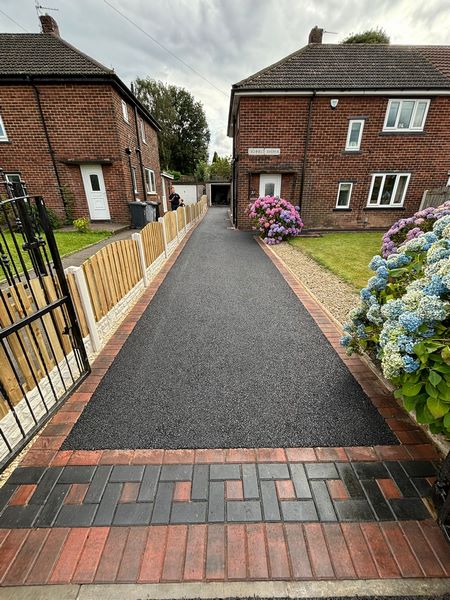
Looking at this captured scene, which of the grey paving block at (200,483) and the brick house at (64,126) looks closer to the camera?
the grey paving block at (200,483)

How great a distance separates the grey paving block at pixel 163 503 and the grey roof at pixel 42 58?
528 inches

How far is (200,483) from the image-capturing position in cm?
181

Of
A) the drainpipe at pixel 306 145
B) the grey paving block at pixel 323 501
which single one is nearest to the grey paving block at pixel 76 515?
the grey paving block at pixel 323 501

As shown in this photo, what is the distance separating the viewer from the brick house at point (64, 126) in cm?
1012

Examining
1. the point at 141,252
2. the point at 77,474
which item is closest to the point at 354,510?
the point at 77,474

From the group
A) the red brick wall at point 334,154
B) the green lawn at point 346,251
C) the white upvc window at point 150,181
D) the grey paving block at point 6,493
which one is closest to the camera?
the grey paving block at point 6,493

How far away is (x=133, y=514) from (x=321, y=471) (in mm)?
1305

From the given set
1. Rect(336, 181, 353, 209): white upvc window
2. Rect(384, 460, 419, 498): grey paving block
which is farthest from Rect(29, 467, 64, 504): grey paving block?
Rect(336, 181, 353, 209): white upvc window

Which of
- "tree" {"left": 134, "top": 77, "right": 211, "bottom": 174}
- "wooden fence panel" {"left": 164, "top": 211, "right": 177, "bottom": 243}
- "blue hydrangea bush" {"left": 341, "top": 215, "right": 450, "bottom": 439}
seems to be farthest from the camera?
"tree" {"left": 134, "top": 77, "right": 211, "bottom": 174}

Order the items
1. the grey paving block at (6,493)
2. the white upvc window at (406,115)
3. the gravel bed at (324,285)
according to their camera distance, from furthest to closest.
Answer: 1. the white upvc window at (406,115)
2. the gravel bed at (324,285)
3. the grey paving block at (6,493)

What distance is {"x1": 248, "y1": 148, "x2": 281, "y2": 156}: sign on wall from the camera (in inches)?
424

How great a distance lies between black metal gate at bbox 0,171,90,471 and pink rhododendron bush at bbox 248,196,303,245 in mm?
7613

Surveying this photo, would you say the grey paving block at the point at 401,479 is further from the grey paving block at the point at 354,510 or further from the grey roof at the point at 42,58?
the grey roof at the point at 42,58

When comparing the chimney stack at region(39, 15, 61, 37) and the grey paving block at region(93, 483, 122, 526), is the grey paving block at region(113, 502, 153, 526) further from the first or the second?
the chimney stack at region(39, 15, 61, 37)
